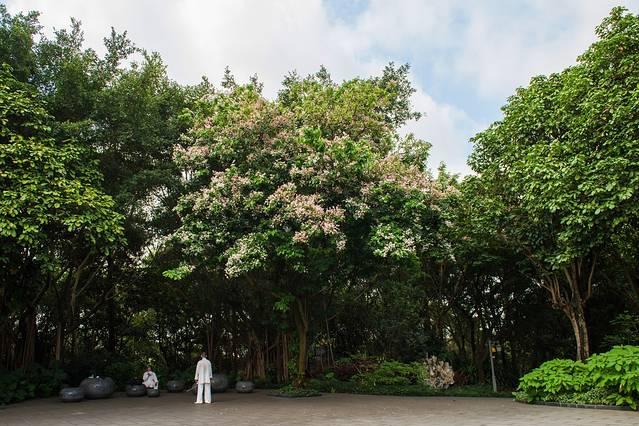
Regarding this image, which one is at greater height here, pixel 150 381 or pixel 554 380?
pixel 554 380

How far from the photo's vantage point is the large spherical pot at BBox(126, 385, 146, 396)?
1362 cm

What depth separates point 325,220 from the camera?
964 cm

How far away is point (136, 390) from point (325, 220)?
7926mm

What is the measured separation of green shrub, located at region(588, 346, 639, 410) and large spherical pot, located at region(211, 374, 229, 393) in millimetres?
9862

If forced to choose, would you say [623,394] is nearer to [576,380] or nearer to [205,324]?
[576,380]

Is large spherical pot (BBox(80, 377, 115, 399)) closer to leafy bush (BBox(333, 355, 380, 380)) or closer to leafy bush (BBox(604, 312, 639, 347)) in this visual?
leafy bush (BBox(333, 355, 380, 380))

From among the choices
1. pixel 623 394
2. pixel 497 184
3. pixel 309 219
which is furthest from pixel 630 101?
pixel 309 219

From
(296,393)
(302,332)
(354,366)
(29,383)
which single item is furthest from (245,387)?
(29,383)

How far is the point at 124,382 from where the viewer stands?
15.8 m

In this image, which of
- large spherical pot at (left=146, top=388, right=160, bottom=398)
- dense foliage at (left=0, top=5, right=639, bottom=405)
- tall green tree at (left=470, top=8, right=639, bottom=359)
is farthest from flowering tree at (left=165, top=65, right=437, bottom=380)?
large spherical pot at (left=146, top=388, right=160, bottom=398)

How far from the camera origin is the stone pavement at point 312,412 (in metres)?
7.85

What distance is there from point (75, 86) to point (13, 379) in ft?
24.2

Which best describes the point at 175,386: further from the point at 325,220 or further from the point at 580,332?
the point at 580,332

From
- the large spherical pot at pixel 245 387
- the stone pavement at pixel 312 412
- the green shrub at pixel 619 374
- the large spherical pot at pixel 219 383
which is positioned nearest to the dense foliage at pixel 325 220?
the green shrub at pixel 619 374
